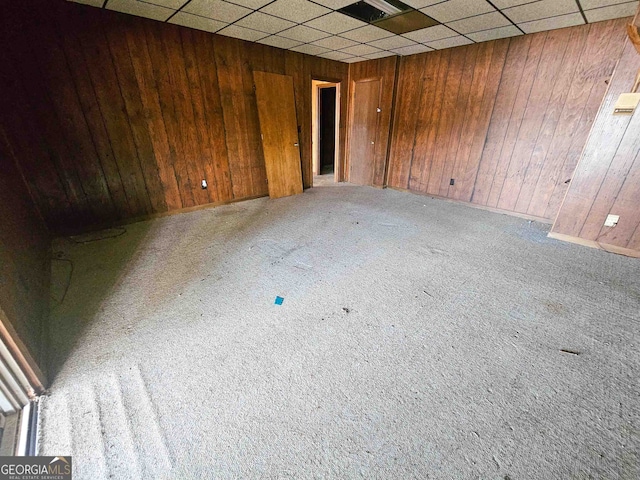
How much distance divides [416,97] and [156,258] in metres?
4.41

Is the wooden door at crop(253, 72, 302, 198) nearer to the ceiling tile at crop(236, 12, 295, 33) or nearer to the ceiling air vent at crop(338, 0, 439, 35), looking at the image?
the ceiling tile at crop(236, 12, 295, 33)

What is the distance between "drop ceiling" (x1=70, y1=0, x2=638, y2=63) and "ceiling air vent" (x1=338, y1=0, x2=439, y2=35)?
9 cm

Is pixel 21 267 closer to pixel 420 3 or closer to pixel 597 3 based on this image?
pixel 420 3

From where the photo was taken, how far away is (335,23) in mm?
2971

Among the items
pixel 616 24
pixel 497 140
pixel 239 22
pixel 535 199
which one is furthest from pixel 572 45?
pixel 239 22

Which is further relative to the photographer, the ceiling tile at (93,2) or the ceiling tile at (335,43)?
the ceiling tile at (335,43)

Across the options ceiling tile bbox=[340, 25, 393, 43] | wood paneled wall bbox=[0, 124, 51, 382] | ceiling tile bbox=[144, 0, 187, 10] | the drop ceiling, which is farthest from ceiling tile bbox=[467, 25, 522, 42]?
wood paneled wall bbox=[0, 124, 51, 382]

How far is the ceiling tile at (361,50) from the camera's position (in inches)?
153

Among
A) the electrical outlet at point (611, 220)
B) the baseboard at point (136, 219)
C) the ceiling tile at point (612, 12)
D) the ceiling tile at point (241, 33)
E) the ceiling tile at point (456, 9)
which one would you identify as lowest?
the baseboard at point (136, 219)

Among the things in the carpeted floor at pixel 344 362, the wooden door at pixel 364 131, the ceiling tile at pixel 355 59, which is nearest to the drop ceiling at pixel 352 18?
the ceiling tile at pixel 355 59

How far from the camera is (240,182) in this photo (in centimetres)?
417

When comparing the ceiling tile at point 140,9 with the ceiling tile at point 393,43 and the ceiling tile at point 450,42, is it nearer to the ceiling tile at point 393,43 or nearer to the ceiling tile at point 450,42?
the ceiling tile at point 393,43

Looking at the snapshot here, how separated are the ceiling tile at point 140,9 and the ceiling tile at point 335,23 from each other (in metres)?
1.50

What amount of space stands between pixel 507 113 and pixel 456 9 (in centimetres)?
160
